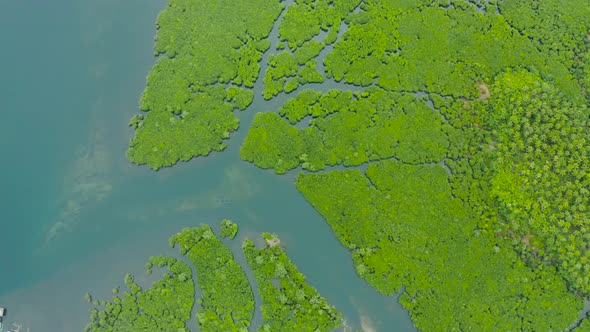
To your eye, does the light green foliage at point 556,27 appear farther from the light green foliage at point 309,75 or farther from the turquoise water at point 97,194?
the turquoise water at point 97,194

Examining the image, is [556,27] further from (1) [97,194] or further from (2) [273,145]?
(1) [97,194]

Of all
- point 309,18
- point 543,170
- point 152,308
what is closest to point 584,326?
point 543,170

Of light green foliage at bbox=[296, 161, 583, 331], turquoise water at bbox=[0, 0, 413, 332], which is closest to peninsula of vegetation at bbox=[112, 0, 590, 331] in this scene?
light green foliage at bbox=[296, 161, 583, 331]

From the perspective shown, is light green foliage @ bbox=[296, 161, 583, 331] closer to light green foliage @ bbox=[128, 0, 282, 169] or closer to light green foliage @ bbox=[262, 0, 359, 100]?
light green foliage @ bbox=[262, 0, 359, 100]

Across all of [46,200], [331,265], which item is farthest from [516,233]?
[46,200]

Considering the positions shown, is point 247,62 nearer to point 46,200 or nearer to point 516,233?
point 46,200

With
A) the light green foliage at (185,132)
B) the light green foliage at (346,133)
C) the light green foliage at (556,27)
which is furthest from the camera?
Result: the light green foliage at (556,27)

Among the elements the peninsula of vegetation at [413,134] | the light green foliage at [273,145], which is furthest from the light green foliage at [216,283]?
the light green foliage at [273,145]
